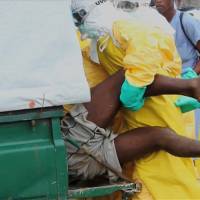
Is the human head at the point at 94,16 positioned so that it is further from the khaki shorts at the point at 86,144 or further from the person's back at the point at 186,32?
the person's back at the point at 186,32

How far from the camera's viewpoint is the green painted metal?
8.28 ft

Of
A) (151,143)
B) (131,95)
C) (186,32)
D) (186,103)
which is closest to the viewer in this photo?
(131,95)

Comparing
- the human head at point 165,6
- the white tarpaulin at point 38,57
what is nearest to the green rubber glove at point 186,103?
the white tarpaulin at point 38,57

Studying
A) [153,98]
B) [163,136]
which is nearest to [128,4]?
[153,98]

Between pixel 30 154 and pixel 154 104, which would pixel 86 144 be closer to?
pixel 30 154

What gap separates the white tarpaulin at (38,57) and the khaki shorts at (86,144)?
28cm

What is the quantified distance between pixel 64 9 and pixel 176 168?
1.06 m

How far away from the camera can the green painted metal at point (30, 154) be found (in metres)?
2.52

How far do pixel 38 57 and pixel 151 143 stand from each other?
79 centimetres

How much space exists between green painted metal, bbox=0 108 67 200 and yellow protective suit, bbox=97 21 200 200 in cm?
52

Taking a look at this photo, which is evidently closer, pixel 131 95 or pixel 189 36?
pixel 131 95

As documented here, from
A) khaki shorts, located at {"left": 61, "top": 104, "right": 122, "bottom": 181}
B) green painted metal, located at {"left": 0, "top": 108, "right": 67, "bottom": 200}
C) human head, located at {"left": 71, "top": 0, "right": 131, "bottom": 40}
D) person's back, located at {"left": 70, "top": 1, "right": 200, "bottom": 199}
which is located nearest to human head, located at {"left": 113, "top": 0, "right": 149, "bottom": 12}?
human head, located at {"left": 71, "top": 0, "right": 131, "bottom": 40}

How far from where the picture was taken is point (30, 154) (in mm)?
2553

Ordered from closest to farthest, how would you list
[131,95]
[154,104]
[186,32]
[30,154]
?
[30,154] < [131,95] < [154,104] < [186,32]
